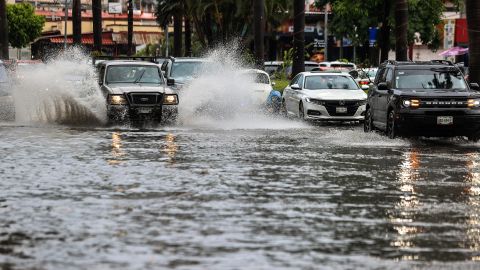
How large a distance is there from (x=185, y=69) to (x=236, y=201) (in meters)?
22.2

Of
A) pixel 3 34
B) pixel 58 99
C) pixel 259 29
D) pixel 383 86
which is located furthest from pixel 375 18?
pixel 383 86

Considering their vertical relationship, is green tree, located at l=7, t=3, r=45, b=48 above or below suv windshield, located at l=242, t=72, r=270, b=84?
above

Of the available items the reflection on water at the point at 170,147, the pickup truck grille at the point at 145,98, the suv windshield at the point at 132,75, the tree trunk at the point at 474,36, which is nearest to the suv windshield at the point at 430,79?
the reflection on water at the point at 170,147

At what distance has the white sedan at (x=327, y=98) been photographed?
103 ft

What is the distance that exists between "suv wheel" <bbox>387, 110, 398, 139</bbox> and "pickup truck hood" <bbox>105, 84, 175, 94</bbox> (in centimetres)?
640

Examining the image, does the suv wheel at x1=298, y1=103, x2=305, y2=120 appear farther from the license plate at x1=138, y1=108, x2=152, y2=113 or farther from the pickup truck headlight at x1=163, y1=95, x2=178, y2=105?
the license plate at x1=138, y1=108, x2=152, y2=113

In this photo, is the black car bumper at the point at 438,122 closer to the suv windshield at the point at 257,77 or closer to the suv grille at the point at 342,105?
the suv grille at the point at 342,105

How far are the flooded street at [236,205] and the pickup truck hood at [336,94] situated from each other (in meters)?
7.60

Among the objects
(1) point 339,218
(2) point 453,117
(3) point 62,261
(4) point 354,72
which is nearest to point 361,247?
(1) point 339,218

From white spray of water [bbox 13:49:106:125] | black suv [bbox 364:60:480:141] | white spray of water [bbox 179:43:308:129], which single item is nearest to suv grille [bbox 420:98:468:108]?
black suv [bbox 364:60:480:141]

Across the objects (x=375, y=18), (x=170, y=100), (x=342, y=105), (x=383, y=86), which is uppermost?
(x=375, y=18)

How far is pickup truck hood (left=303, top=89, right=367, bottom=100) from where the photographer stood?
3142 centimetres

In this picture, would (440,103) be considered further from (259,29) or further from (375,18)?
(375,18)

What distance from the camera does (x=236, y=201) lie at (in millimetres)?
13820
